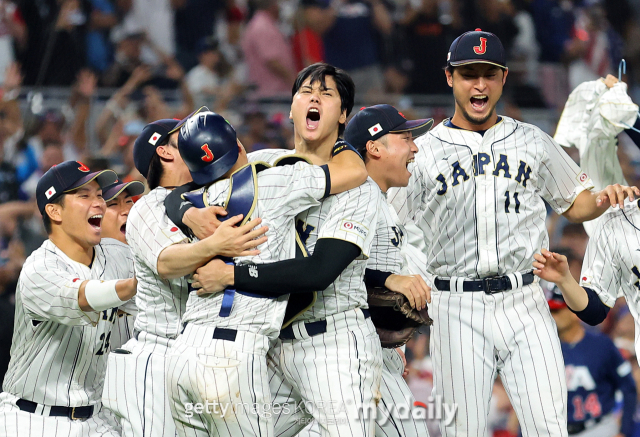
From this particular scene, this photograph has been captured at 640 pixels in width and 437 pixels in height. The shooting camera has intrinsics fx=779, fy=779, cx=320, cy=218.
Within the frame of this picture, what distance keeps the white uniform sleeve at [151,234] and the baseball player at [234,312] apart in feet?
0.65

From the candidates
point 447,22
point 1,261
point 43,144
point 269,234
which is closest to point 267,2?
point 447,22

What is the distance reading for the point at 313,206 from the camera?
3.09m

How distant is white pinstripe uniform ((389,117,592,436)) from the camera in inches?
135

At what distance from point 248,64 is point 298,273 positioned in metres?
6.23

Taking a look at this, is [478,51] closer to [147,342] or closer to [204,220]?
[204,220]

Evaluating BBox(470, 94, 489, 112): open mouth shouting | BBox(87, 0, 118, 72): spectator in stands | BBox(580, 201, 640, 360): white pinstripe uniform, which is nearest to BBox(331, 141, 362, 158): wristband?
BBox(470, 94, 489, 112): open mouth shouting

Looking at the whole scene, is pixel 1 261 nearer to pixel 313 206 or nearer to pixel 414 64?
pixel 313 206

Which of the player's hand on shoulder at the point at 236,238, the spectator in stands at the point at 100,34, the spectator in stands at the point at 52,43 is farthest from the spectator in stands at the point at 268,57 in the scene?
the player's hand on shoulder at the point at 236,238

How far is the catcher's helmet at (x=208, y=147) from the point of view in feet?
9.36

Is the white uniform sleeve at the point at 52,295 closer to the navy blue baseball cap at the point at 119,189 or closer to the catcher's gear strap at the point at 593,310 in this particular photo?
the navy blue baseball cap at the point at 119,189

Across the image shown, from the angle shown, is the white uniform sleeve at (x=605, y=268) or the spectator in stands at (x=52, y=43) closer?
the white uniform sleeve at (x=605, y=268)

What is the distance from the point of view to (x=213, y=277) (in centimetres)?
279

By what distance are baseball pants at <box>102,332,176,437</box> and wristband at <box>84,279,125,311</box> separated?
0.22 m

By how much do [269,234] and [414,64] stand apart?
6380 mm
